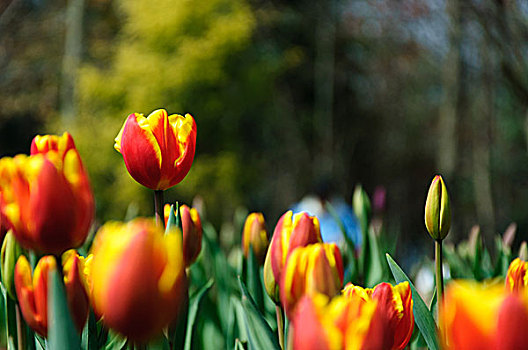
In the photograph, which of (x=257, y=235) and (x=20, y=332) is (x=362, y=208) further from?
(x=20, y=332)

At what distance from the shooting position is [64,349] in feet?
0.98

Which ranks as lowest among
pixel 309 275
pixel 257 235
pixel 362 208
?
pixel 362 208

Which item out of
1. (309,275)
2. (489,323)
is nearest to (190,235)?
(309,275)

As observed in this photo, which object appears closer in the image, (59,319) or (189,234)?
(59,319)

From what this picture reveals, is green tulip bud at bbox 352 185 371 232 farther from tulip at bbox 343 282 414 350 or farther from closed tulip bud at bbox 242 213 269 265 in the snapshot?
tulip at bbox 343 282 414 350

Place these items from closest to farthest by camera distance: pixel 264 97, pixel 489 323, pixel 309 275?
pixel 489 323, pixel 309 275, pixel 264 97

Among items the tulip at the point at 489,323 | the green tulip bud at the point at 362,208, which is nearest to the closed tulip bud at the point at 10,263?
the tulip at the point at 489,323

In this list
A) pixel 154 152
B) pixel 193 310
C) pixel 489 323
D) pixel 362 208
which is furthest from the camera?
pixel 362 208

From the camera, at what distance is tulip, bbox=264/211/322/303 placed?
0.42m

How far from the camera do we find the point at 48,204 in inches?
13.2

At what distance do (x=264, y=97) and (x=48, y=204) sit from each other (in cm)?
512

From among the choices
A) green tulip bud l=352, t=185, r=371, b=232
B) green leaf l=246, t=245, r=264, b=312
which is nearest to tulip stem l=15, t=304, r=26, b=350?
green leaf l=246, t=245, r=264, b=312

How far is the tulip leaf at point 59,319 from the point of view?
29 centimetres

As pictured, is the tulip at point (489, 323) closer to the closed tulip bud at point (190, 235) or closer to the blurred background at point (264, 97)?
the closed tulip bud at point (190, 235)
